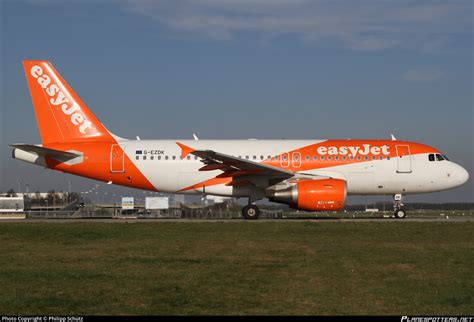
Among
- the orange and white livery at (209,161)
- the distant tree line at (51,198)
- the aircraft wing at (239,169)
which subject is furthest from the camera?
the distant tree line at (51,198)

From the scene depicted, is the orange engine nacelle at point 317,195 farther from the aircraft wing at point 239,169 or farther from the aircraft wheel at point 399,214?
the aircraft wheel at point 399,214

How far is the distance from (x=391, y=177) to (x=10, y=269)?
65.0 ft

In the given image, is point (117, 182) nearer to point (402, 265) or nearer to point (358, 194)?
point (358, 194)

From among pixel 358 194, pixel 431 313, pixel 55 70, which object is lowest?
pixel 431 313

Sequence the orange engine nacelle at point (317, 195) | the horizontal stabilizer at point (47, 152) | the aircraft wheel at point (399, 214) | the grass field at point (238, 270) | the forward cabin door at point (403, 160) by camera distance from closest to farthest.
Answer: the grass field at point (238, 270) < the orange engine nacelle at point (317, 195) < the horizontal stabilizer at point (47, 152) < the forward cabin door at point (403, 160) < the aircraft wheel at point (399, 214)

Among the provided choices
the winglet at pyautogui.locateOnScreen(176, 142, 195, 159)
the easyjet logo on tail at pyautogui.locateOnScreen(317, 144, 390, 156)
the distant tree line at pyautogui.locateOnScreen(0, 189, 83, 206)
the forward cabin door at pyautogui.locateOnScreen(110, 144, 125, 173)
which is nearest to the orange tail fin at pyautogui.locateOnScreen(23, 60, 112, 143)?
the forward cabin door at pyautogui.locateOnScreen(110, 144, 125, 173)

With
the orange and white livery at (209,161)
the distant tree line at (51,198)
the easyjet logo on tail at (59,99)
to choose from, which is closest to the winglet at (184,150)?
the orange and white livery at (209,161)

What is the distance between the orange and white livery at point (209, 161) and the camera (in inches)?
1122

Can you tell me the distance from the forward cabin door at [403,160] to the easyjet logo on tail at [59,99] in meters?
15.2

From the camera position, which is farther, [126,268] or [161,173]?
[161,173]

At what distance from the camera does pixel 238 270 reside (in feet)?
43.6

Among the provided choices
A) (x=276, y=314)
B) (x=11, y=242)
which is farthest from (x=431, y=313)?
(x=11, y=242)

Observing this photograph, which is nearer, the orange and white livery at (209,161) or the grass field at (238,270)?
the grass field at (238,270)

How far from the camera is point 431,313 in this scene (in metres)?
9.41
